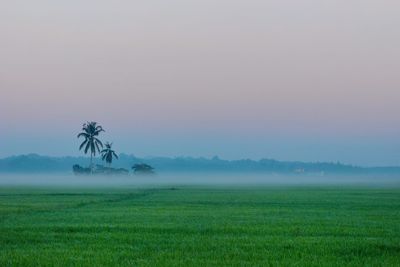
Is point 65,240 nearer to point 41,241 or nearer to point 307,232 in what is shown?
point 41,241

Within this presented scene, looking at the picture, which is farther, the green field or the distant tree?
the distant tree

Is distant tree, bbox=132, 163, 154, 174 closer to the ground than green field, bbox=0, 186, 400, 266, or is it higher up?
higher up

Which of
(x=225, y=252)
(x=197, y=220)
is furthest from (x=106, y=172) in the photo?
(x=225, y=252)

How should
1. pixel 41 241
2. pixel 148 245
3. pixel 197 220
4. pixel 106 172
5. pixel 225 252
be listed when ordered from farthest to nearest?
1. pixel 106 172
2. pixel 197 220
3. pixel 41 241
4. pixel 148 245
5. pixel 225 252

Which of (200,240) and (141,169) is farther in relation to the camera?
(141,169)

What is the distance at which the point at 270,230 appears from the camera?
23.7 m

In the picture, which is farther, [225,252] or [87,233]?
[87,233]

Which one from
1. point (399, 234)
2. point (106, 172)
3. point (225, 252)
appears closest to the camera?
point (225, 252)

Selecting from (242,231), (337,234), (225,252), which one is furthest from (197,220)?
(225,252)

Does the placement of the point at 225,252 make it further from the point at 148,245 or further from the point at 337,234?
the point at 337,234

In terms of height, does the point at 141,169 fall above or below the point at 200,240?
Answer: above

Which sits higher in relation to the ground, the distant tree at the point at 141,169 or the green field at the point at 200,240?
the distant tree at the point at 141,169

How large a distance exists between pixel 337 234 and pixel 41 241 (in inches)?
382

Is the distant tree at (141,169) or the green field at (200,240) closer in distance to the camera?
the green field at (200,240)
